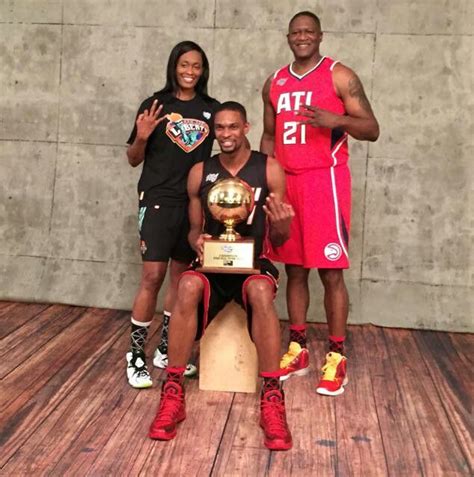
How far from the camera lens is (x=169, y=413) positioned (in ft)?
8.28

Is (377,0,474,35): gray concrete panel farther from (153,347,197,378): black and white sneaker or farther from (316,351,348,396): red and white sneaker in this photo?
(153,347,197,378): black and white sneaker

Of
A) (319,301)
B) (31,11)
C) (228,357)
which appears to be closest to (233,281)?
(228,357)

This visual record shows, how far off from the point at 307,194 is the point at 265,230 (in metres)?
0.30

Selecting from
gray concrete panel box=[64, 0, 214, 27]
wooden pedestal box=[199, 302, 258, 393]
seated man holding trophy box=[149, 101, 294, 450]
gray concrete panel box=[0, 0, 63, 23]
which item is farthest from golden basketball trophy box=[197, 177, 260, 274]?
gray concrete panel box=[0, 0, 63, 23]

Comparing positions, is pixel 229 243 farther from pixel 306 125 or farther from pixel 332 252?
pixel 306 125

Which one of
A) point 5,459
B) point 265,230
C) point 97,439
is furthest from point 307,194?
point 5,459

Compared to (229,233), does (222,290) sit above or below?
below

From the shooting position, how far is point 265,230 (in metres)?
2.90

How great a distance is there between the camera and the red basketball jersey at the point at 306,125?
3037mm

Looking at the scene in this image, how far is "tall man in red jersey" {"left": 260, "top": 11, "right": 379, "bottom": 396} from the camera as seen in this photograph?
3014 mm

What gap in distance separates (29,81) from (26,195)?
28.7 inches

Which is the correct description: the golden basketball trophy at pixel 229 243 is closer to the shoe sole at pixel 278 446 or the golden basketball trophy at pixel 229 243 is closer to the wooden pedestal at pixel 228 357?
the wooden pedestal at pixel 228 357

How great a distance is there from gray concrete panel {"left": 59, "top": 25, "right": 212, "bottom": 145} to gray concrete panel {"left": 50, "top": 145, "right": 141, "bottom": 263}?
0.40 ft


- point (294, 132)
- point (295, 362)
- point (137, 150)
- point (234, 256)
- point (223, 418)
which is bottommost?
point (223, 418)
